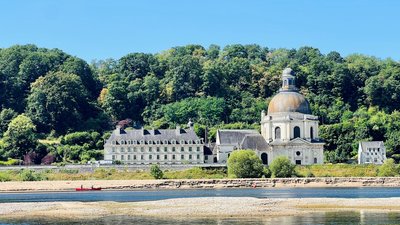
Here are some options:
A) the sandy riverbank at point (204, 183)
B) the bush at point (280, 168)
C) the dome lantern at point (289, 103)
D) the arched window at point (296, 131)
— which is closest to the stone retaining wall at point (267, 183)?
the sandy riverbank at point (204, 183)

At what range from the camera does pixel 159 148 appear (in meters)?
105

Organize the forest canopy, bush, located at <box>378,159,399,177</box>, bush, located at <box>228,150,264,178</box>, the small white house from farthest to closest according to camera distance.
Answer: the forest canopy
the small white house
bush, located at <box>378,159,399,177</box>
bush, located at <box>228,150,264,178</box>

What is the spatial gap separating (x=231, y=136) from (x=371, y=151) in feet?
55.3

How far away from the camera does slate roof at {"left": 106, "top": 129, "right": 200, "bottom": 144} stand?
10456 centimetres

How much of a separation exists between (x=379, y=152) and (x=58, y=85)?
45305mm

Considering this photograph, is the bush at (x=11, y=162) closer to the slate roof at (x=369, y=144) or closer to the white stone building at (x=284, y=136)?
the white stone building at (x=284, y=136)

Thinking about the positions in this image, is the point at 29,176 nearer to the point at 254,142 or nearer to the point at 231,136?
the point at 231,136

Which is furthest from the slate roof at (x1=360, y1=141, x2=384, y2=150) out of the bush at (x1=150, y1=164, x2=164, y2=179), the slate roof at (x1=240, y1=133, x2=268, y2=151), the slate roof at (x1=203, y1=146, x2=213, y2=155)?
the bush at (x1=150, y1=164, x2=164, y2=179)

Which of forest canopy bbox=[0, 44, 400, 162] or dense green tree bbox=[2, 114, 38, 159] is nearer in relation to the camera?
dense green tree bbox=[2, 114, 38, 159]

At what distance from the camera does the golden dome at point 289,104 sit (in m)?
109

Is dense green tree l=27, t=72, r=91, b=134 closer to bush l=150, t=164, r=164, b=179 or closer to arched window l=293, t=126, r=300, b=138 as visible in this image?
arched window l=293, t=126, r=300, b=138

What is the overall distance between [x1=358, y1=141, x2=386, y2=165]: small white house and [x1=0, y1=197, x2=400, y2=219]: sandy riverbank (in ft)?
154

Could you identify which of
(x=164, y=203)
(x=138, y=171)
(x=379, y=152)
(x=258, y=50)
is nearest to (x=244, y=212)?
(x=164, y=203)

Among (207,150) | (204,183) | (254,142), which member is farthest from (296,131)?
(204,183)
